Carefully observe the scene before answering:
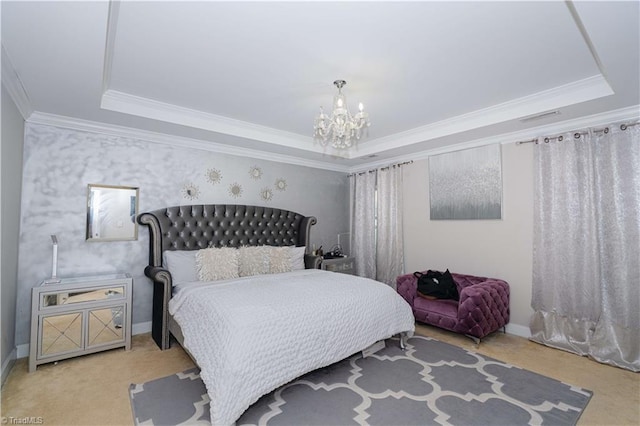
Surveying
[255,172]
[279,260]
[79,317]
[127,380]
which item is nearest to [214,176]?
[255,172]

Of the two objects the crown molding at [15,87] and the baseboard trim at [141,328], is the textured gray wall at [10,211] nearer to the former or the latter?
the crown molding at [15,87]

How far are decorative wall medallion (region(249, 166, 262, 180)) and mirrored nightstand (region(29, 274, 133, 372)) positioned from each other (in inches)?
84.2

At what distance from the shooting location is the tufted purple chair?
3.17m

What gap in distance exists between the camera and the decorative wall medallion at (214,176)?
13.5 feet

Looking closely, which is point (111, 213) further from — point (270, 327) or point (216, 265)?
point (270, 327)

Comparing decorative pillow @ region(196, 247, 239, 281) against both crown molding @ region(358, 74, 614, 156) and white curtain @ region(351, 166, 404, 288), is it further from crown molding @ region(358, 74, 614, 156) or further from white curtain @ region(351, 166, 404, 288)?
crown molding @ region(358, 74, 614, 156)

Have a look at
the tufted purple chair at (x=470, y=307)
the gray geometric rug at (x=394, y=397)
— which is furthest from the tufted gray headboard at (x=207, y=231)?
the tufted purple chair at (x=470, y=307)

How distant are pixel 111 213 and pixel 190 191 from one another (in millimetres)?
909

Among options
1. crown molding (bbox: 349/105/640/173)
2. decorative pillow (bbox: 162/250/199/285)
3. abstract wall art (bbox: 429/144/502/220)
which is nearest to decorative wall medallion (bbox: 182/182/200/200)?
decorative pillow (bbox: 162/250/199/285)

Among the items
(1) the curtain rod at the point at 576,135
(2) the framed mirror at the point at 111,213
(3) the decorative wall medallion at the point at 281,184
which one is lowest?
(2) the framed mirror at the point at 111,213

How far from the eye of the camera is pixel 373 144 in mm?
4664

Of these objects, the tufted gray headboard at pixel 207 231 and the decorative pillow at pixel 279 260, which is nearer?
the tufted gray headboard at pixel 207 231

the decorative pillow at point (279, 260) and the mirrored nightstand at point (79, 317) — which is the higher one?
the decorative pillow at point (279, 260)

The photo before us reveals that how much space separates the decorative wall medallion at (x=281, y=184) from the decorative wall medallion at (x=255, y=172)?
0.34 metres
